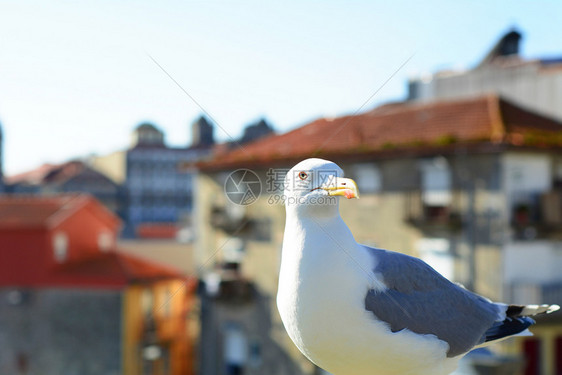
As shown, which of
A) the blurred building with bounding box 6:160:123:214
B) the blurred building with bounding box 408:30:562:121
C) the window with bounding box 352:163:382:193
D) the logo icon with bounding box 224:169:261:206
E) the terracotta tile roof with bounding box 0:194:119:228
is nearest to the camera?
the logo icon with bounding box 224:169:261:206

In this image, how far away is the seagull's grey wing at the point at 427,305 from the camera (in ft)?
4.41

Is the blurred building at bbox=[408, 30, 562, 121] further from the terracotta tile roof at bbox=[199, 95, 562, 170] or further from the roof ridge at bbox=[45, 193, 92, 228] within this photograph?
the roof ridge at bbox=[45, 193, 92, 228]

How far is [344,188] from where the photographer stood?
1217 millimetres

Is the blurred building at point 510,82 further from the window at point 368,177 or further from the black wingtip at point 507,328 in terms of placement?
the black wingtip at point 507,328

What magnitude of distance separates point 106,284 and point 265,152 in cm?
514

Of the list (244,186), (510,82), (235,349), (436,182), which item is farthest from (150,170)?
(244,186)

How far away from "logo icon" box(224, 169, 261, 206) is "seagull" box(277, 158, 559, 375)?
1.48 ft

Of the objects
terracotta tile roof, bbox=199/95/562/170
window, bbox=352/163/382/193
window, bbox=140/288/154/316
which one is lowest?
window, bbox=140/288/154/316

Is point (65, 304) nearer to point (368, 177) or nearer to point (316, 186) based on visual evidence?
point (368, 177)

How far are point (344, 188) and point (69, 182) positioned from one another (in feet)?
92.5

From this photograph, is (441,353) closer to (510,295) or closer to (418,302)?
(418,302)

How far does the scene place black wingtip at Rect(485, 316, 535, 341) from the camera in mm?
1472

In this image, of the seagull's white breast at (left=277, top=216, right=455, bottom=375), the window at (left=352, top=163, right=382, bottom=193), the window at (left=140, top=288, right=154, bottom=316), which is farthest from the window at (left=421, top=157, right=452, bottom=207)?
the seagull's white breast at (left=277, top=216, right=455, bottom=375)

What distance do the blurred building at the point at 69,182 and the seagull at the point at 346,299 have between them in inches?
1083
